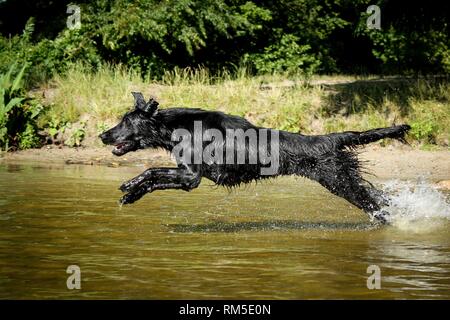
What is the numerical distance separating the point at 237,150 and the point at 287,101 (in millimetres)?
7780

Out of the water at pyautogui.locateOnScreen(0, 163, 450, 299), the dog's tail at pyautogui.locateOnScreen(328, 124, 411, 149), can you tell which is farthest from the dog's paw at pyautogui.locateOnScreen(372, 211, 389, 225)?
the dog's tail at pyautogui.locateOnScreen(328, 124, 411, 149)

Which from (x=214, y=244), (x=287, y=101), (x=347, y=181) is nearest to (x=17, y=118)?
(x=287, y=101)

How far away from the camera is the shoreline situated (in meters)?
13.9

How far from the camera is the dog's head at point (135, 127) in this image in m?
9.20

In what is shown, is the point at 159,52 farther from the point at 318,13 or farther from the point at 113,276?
the point at 113,276

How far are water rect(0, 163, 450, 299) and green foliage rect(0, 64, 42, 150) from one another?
3971mm

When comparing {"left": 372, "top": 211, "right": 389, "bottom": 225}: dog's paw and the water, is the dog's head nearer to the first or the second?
the water

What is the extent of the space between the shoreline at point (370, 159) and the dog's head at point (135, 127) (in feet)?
17.2

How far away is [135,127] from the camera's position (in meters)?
9.26

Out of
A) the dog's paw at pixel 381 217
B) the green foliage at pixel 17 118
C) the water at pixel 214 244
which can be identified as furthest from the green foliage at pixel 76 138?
the dog's paw at pixel 381 217

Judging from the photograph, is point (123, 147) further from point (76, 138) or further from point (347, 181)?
point (76, 138)

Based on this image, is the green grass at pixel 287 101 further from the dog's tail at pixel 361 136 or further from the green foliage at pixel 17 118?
the dog's tail at pixel 361 136

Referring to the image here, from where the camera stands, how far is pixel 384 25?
58.2 feet

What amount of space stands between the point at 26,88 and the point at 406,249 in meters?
12.0
